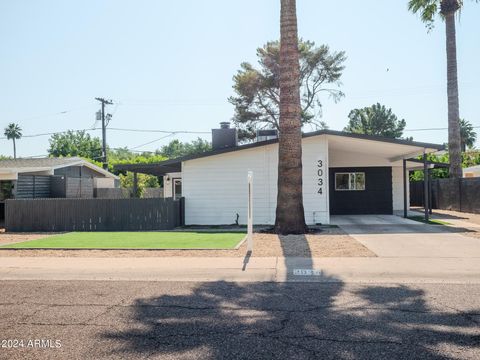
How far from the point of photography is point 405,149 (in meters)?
19.7

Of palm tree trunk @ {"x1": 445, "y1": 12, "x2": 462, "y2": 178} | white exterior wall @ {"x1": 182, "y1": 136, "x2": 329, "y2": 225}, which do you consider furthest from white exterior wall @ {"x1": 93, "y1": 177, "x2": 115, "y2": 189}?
palm tree trunk @ {"x1": 445, "y1": 12, "x2": 462, "y2": 178}

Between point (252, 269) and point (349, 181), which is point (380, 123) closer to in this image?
point (349, 181)

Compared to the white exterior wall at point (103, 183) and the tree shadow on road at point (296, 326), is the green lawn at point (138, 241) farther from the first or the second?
the white exterior wall at point (103, 183)

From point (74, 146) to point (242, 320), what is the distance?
7263cm

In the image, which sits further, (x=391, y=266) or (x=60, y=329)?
(x=391, y=266)

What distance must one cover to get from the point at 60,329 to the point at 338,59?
41.1m

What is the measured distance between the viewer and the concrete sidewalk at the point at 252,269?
8.28 metres

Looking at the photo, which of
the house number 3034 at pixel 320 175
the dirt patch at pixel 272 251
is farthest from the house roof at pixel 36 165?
the house number 3034 at pixel 320 175

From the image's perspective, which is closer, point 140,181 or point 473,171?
point 473,171

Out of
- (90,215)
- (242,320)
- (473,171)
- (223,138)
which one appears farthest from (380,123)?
(242,320)

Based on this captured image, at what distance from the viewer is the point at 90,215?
17.8m

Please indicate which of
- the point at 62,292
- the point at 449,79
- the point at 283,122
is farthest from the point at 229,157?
the point at 449,79

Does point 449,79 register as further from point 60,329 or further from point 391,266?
point 60,329

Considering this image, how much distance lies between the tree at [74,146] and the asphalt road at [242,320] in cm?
6708
